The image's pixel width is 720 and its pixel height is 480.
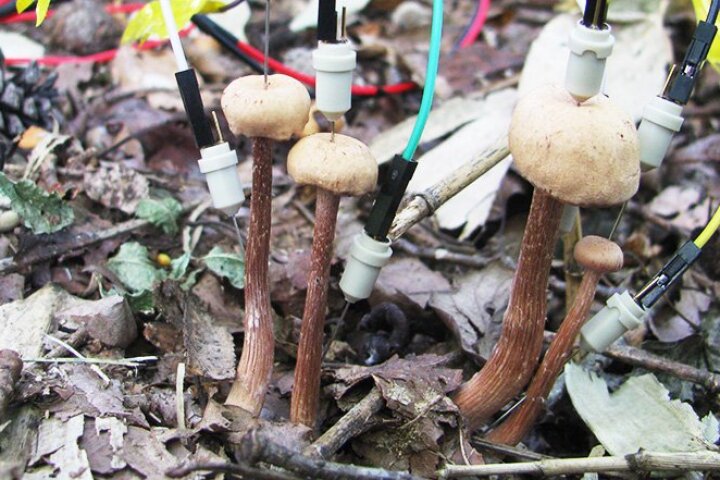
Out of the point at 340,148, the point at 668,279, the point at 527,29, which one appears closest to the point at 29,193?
the point at 340,148

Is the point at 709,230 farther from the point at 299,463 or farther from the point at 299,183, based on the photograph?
the point at 299,463

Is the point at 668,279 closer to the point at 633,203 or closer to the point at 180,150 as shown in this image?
the point at 633,203

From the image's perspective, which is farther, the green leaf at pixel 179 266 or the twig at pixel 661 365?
the green leaf at pixel 179 266

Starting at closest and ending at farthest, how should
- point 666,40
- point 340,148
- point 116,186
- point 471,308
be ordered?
point 340,148 → point 471,308 → point 116,186 → point 666,40

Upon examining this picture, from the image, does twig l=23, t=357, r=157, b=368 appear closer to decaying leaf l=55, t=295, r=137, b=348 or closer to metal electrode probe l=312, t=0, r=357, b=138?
decaying leaf l=55, t=295, r=137, b=348

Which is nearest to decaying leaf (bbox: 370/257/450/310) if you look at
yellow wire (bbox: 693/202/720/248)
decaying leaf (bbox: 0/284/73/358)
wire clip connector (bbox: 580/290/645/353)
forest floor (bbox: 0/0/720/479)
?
forest floor (bbox: 0/0/720/479)

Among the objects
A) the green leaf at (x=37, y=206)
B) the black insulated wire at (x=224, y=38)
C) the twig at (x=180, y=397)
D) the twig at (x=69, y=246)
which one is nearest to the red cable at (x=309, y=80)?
the black insulated wire at (x=224, y=38)

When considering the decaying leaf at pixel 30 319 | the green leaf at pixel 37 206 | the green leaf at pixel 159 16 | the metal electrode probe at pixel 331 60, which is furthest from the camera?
the green leaf at pixel 37 206

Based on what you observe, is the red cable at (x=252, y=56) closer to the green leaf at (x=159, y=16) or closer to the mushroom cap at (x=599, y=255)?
the green leaf at (x=159, y=16)
